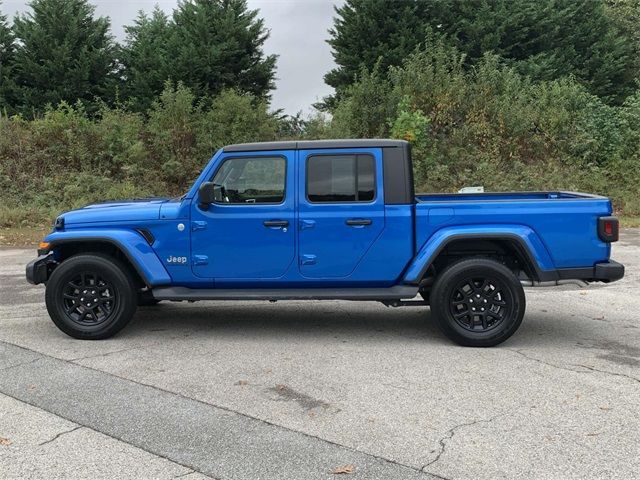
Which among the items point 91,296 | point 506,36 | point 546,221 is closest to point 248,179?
point 91,296

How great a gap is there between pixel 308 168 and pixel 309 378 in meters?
2.09

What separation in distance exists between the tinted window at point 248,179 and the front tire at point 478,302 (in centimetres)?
186

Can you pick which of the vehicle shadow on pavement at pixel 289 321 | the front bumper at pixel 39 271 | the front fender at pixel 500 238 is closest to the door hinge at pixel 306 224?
the front fender at pixel 500 238

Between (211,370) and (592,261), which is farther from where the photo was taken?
(592,261)

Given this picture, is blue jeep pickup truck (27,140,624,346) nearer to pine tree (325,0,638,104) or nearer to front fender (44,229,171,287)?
front fender (44,229,171,287)

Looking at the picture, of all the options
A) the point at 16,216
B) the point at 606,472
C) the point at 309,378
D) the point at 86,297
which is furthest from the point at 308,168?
the point at 16,216

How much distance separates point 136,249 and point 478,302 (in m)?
3.30

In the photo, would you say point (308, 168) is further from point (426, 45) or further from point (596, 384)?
point (426, 45)

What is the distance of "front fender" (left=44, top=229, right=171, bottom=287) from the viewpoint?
231 inches

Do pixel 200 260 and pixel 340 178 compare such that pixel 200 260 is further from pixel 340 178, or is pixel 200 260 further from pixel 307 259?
pixel 340 178

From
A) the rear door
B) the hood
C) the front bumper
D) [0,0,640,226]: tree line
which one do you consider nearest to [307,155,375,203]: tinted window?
the rear door

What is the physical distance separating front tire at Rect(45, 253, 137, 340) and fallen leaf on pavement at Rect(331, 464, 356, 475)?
10.7 feet

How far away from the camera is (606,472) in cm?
335

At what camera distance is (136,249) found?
5887mm
